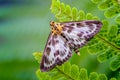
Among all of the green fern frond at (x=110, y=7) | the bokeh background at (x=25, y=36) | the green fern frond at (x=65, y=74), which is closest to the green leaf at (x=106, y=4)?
the green fern frond at (x=110, y=7)

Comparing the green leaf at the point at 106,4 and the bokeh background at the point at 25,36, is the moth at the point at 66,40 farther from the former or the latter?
the bokeh background at the point at 25,36

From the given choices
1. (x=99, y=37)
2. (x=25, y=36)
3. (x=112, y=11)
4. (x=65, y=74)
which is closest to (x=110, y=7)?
(x=112, y=11)

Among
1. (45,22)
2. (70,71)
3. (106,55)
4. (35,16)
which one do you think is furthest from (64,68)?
(35,16)

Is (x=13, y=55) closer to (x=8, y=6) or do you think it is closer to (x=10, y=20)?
(x=10, y=20)

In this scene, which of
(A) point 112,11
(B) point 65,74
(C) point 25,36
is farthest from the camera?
(C) point 25,36

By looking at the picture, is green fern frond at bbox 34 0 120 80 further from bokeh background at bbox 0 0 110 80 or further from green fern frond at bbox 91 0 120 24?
bokeh background at bbox 0 0 110 80

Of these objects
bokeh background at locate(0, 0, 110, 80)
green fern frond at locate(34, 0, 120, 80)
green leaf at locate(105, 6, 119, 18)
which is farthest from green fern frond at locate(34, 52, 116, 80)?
bokeh background at locate(0, 0, 110, 80)

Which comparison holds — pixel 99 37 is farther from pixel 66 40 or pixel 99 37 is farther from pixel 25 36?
pixel 25 36
